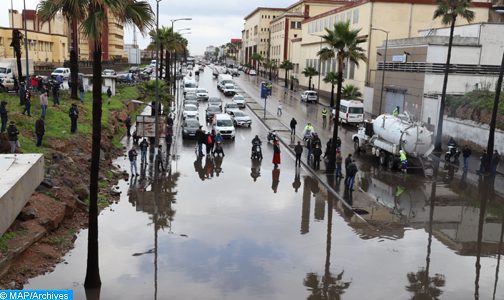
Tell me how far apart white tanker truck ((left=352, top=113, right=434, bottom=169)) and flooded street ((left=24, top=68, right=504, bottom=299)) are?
2135 mm

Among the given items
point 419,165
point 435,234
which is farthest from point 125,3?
point 419,165

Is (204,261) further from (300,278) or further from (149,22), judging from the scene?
(149,22)

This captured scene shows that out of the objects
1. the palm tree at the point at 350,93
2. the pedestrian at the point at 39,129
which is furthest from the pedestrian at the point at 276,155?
the palm tree at the point at 350,93

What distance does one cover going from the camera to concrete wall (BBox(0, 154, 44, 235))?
1316 centimetres

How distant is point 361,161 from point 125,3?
21.5 meters

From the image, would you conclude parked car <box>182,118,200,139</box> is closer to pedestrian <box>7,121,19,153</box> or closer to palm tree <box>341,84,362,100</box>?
pedestrian <box>7,121,19,153</box>

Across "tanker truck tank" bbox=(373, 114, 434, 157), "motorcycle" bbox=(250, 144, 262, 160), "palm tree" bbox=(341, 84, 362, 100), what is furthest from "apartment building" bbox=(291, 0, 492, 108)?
"motorcycle" bbox=(250, 144, 262, 160)

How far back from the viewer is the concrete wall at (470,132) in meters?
30.7

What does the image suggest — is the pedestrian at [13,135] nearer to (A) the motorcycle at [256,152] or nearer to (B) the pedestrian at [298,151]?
(A) the motorcycle at [256,152]

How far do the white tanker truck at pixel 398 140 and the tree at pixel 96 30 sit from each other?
59.6 feet

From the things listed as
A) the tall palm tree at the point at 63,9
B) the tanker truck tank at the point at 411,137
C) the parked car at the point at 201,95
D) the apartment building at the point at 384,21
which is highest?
the apartment building at the point at 384,21

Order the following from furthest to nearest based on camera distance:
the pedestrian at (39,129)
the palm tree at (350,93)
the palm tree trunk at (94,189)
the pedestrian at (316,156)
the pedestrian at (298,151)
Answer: the palm tree at (350,93), the pedestrian at (298,151), the pedestrian at (316,156), the pedestrian at (39,129), the palm tree trunk at (94,189)

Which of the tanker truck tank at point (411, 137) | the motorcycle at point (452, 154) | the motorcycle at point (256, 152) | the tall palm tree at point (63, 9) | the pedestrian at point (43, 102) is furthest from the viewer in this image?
the motorcycle at point (452, 154)

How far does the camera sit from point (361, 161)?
99.9ft
